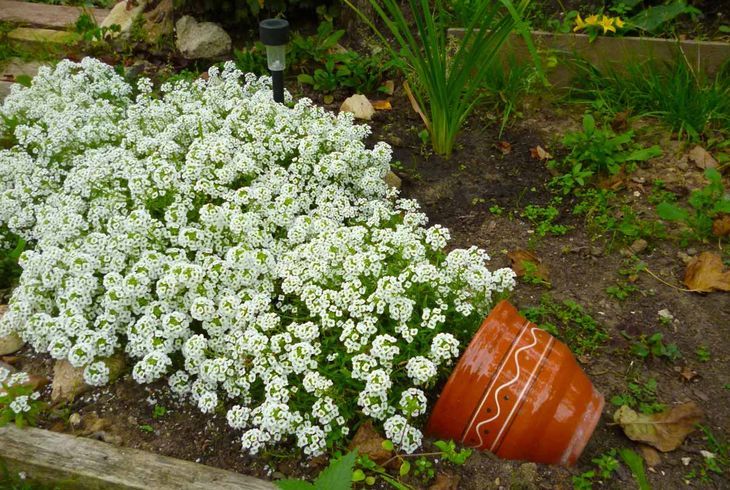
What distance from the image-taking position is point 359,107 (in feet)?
15.2

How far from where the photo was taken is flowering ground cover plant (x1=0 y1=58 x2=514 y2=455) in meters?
A: 2.65

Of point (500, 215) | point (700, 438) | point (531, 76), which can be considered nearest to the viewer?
point (700, 438)

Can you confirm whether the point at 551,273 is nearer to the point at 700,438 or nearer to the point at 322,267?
the point at 700,438

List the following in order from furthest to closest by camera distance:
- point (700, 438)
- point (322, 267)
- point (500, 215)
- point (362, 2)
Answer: point (362, 2) < point (500, 215) < point (322, 267) < point (700, 438)

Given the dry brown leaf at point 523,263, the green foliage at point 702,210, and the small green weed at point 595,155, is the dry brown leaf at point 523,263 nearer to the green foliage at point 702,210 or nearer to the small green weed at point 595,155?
the small green weed at point 595,155

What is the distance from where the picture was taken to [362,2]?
5.30m

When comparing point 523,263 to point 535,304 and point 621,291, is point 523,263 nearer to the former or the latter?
point 535,304

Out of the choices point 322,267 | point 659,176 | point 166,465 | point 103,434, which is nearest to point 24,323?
point 103,434

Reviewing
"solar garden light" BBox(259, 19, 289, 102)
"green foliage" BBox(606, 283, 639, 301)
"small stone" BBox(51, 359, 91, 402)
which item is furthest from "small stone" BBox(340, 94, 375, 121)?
"small stone" BBox(51, 359, 91, 402)

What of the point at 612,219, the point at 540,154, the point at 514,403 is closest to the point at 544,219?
the point at 612,219

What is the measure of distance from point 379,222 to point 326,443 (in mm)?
1219

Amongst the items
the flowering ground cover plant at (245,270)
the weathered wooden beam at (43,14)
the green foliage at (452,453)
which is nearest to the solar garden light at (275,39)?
the flowering ground cover plant at (245,270)

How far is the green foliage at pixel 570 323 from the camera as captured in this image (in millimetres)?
3133

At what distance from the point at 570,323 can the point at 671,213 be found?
913 millimetres
